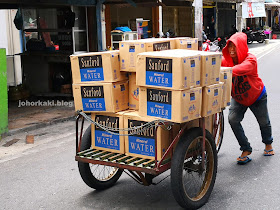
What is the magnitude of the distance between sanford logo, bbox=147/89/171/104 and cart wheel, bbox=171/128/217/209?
41cm

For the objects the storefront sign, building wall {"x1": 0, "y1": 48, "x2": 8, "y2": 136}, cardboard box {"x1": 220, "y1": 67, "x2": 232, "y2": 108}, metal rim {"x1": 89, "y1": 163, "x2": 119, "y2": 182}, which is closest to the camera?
cardboard box {"x1": 220, "y1": 67, "x2": 232, "y2": 108}

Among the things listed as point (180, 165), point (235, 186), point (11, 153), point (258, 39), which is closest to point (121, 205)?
point (180, 165)

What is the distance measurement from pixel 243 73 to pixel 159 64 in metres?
1.66

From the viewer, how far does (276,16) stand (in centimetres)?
5112

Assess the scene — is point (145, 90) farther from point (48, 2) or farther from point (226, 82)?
point (48, 2)

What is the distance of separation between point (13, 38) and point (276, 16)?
144 feet

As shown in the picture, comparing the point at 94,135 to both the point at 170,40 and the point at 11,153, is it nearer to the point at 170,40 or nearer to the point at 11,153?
the point at 170,40

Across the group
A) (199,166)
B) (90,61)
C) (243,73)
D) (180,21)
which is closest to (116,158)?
(199,166)

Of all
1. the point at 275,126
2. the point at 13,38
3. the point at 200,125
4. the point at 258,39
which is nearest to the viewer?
the point at 200,125

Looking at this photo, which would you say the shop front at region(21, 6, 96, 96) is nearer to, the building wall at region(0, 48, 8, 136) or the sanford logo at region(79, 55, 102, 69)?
the building wall at region(0, 48, 8, 136)

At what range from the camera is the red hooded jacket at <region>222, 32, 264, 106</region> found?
5.53 metres

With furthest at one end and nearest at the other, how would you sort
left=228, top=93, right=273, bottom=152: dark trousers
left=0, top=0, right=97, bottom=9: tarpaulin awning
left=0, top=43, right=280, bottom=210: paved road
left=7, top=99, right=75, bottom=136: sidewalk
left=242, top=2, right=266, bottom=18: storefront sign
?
left=242, top=2, right=266, bottom=18: storefront sign, left=0, top=0, right=97, bottom=9: tarpaulin awning, left=7, top=99, right=75, bottom=136: sidewalk, left=228, top=93, right=273, bottom=152: dark trousers, left=0, top=43, right=280, bottom=210: paved road
